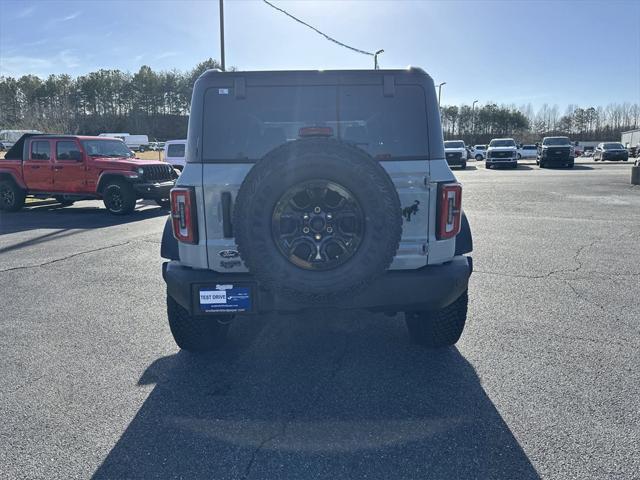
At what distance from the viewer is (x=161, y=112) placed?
4311 inches

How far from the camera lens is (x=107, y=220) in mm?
11555

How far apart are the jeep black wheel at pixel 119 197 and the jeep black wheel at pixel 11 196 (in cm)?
299

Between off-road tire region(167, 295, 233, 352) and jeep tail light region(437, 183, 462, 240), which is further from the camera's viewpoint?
off-road tire region(167, 295, 233, 352)

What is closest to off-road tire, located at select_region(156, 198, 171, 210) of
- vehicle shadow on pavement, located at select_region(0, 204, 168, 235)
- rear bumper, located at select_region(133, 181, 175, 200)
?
vehicle shadow on pavement, located at select_region(0, 204, 168, 235)

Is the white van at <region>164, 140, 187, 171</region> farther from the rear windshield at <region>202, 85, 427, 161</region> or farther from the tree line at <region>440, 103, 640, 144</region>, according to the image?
the tree line at <region>440, 103, 640, 144</region>

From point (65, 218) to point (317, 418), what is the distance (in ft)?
36.7

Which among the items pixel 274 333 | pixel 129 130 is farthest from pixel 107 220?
pixel 129 130

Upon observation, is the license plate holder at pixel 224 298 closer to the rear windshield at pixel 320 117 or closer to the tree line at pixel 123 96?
the rear windshield at pixel 320 117

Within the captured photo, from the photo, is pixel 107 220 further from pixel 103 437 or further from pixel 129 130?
pixel 129 130

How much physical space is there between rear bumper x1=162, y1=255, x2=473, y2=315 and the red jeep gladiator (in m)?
9.72

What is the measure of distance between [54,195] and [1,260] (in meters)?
6.34

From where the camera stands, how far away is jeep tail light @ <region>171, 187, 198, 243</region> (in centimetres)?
314

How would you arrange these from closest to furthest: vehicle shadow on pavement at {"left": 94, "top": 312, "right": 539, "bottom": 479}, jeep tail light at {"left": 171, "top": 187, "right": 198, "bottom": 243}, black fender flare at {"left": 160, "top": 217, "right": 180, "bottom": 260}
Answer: vehicle shadow on pavement at {"left": 94, "top": 312, "right": 539, "bottom": 479} → jeep tail light at {"left": 171, "top": 187, "right": 198, "bottom": 243} → black fender flare at {"left": 160, "top": 217, "right": 180, "bottom": 260}

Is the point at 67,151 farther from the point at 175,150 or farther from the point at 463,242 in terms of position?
the point at 463,242
